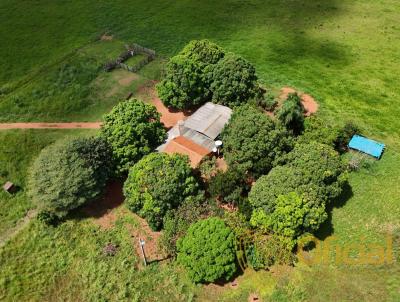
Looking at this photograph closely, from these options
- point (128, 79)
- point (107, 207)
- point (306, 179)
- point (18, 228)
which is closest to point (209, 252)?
point (306, 179)

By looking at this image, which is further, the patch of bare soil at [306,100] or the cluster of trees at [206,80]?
the patch of bare soil at [306,100]

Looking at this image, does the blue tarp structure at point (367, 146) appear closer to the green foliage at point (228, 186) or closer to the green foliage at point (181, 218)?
the green foliage at point (228, 186)

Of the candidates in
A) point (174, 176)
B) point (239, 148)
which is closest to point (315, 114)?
point (239, 148)

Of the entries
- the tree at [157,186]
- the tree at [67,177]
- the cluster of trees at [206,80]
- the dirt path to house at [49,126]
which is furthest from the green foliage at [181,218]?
the dirt path to house at [49,126]

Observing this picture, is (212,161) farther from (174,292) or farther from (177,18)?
(177,18)

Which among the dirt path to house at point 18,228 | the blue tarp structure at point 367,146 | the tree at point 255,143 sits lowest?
the dirt path to house at point 18,228

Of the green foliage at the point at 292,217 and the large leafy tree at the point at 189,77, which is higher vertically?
the large leafy tree at the point at 189,77
